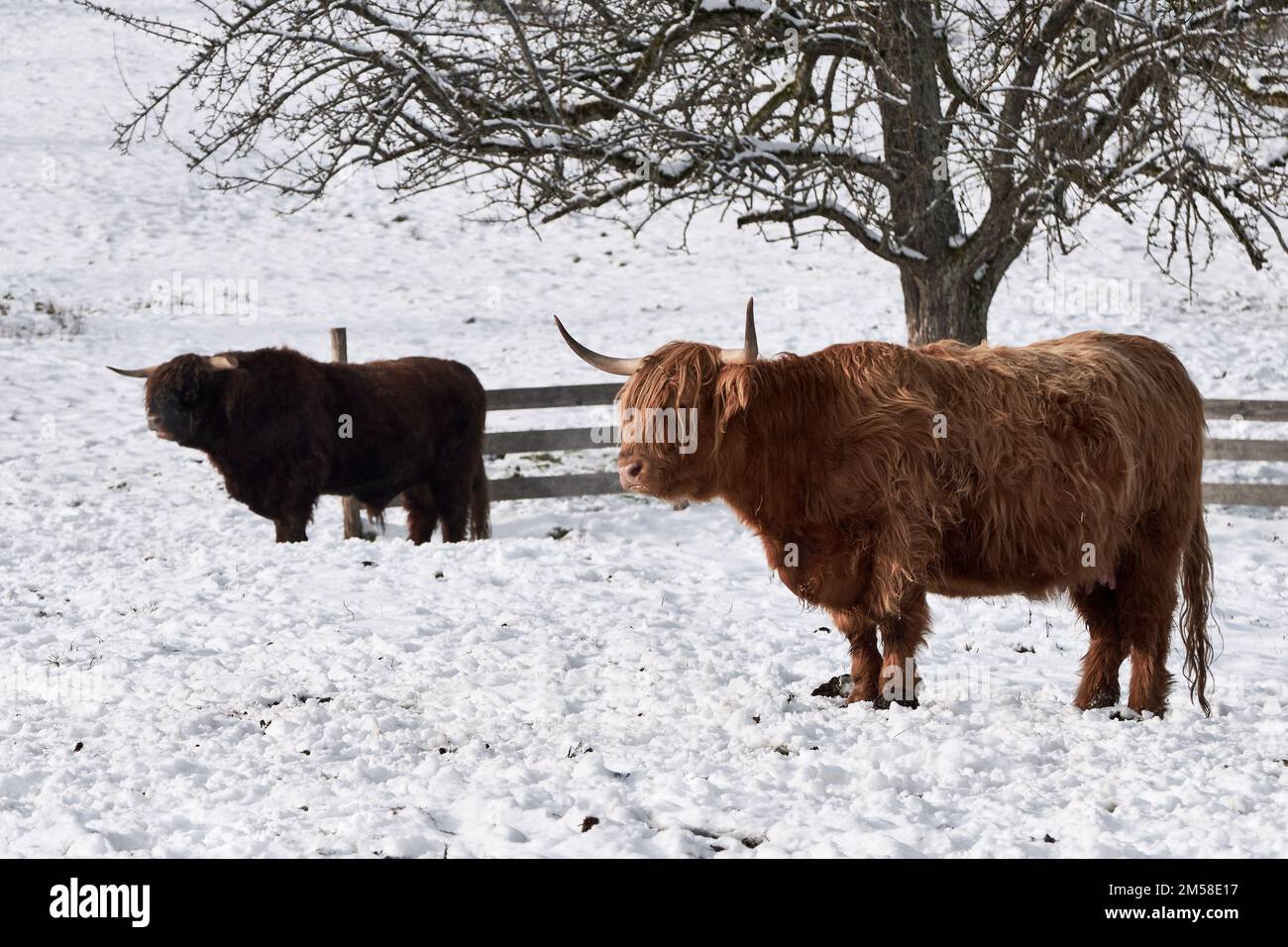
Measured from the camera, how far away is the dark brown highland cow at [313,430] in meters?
9.26

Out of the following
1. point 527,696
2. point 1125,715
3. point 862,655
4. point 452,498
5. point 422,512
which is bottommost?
point 1125,715

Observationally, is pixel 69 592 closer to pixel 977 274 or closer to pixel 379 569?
pixel 379 569

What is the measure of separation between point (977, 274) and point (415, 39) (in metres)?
4.45

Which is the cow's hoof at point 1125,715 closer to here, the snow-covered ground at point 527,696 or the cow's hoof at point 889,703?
the snow-covered ground at point 527,696

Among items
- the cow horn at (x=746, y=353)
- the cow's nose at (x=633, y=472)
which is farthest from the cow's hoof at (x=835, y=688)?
the cow horn at (x=746, y=353)

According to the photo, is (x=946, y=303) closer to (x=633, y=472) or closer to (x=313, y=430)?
(x=313, y=430)

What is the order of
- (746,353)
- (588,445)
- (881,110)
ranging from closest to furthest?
(746,353) → (881,110) → (588,445)

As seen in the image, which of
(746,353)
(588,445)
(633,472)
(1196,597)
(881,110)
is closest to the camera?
(633,472)

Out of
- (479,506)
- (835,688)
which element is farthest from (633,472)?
(479,506)

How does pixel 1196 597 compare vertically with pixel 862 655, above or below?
above

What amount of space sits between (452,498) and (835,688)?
5.49 metres

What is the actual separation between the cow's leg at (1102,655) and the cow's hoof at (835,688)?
0.97 m

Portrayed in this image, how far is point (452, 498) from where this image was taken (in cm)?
1021
